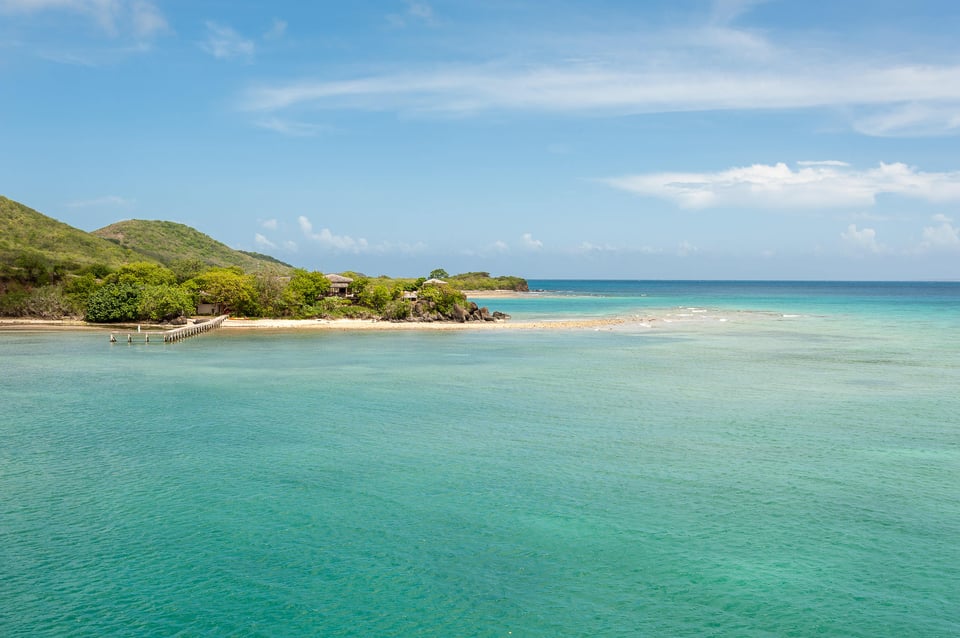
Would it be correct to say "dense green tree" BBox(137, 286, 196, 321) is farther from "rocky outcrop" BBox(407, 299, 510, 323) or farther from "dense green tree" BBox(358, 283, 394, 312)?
"rocky outcrop" BBox(407, 299, 510, 323)

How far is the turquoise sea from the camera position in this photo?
46.7ft

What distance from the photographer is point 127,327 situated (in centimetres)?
8062

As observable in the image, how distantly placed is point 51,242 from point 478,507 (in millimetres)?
140184

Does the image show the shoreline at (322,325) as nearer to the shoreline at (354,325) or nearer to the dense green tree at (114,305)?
the shoreline at (354,325)

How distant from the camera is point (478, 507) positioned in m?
19.9

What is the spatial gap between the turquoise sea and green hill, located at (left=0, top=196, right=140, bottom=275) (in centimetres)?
8644

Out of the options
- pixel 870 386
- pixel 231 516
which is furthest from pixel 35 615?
pixel 870 386

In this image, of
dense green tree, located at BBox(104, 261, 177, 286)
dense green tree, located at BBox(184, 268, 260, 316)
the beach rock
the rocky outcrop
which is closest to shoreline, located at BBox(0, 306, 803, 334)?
the beach rock

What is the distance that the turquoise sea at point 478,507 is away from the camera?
561 inches

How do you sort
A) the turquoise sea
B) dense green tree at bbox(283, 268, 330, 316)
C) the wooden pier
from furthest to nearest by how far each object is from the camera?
dense green tree at bbox(283, 268, 330, 316) → the wooden pier → the turquoise sea

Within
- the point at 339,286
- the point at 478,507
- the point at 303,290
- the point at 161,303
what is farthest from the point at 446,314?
the point at 478,507

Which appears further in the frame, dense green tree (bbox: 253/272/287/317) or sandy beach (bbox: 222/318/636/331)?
dense green tree (bbox: 253/272/287/317)

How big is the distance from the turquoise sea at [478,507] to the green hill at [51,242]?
8644 centimetres

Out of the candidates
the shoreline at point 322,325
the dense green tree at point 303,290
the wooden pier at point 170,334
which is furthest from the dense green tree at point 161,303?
the dense green tree at point 303,290
